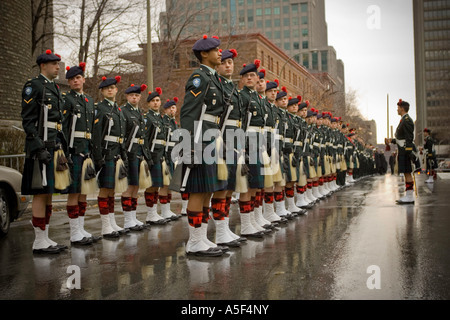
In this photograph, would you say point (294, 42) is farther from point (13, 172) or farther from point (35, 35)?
point (13, 172)

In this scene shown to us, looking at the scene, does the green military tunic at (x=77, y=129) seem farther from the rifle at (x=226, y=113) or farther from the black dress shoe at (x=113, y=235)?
the rifle at (x=226, y=113)

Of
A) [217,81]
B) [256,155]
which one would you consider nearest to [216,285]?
[217,81]

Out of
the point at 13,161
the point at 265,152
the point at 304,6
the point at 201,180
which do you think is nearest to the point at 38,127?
the point at 201,180

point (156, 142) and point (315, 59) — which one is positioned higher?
point (315, 59)

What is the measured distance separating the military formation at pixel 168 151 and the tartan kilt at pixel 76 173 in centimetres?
1

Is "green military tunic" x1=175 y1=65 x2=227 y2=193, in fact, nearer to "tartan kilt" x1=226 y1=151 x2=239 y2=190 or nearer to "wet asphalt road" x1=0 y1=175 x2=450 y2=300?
"tartan kilt" x1=226 y1=151 x2=239 y2=190

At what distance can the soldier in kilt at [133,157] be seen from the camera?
30.1 ft

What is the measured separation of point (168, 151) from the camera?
10.8 meters

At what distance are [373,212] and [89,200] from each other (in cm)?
938

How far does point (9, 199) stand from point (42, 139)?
2.39 m

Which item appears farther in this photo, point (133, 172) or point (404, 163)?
point (404, 163)

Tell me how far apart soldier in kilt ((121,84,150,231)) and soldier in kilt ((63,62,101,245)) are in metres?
1.35

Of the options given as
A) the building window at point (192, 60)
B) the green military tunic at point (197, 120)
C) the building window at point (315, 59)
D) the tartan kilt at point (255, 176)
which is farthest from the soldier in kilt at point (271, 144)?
the building window at point (315, 59)

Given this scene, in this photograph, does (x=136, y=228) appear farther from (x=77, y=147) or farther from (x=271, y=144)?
(x=271, y=144)
